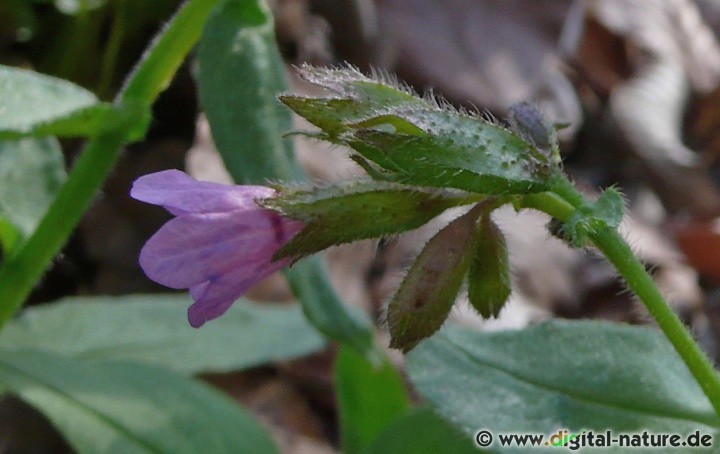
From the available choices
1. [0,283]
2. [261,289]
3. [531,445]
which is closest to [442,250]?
[531,445]

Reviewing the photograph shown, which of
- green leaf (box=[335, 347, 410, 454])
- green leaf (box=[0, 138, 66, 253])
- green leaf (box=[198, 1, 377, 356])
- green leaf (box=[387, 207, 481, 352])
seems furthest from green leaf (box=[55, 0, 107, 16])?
green leaf (box=[387, 207, 481, 352])

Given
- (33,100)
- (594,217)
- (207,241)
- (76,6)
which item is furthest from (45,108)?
(76,6)

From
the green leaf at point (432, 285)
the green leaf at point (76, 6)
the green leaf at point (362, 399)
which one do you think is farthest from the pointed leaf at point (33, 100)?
the green leaf at point (76, 6)

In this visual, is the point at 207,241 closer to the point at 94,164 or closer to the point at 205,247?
the point at 205,247

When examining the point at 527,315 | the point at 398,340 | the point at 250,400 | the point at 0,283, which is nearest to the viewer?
the point at 398,340

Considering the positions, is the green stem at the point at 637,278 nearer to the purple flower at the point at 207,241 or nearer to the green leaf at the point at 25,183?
the purple flower at the point at 207,241

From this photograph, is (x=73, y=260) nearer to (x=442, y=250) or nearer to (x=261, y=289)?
(x=261, y=289)
